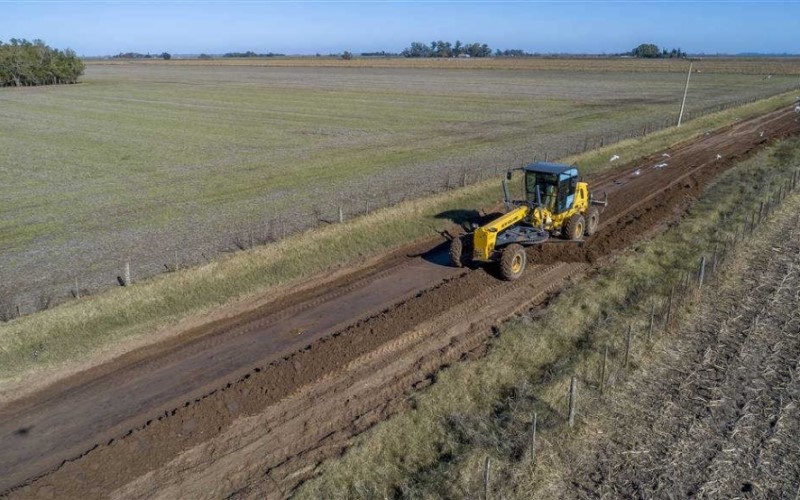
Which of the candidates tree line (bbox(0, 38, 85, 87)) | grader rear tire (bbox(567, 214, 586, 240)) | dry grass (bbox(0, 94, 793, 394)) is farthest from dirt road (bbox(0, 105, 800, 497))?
tree line (bbox(0, 38, 85, 87))

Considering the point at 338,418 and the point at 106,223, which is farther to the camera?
the point at 106,223

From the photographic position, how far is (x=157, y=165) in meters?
37.3

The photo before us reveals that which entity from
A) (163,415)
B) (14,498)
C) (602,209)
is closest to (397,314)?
(163,415)

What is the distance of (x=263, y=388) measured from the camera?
1235cm

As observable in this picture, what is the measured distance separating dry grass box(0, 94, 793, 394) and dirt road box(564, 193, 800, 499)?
33.4 feet

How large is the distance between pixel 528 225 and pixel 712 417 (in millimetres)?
8549

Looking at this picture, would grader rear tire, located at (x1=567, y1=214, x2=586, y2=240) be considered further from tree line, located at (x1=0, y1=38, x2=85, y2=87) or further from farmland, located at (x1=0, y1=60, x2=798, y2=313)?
tree line, located at (x1=0, y1=38, x2=85, y2=87)

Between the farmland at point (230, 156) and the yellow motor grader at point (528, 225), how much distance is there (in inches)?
318

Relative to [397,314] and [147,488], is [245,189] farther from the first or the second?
[147,488]

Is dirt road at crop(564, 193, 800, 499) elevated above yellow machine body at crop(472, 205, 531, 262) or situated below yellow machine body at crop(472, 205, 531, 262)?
below

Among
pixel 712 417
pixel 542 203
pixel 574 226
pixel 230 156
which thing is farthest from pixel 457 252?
pixel 230 156

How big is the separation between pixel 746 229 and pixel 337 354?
15261 mm

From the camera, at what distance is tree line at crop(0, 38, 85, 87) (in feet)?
344

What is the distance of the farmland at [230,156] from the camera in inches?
878
